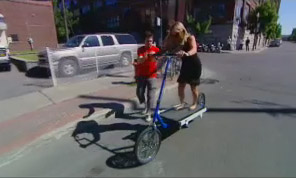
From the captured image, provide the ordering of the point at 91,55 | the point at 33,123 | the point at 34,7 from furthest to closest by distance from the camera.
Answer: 1. the point at 34,7
2. the point at 91,55
3. the point at 33,123

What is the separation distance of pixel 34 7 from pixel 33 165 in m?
26.0

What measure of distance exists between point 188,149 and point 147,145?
0.79 metres

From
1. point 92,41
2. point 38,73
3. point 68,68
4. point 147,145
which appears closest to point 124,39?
→ point 92,41

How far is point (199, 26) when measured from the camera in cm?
2878

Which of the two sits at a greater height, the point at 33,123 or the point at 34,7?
the point at 34,7

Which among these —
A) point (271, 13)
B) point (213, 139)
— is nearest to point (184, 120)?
point (213, 139)

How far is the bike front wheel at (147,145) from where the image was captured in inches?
123

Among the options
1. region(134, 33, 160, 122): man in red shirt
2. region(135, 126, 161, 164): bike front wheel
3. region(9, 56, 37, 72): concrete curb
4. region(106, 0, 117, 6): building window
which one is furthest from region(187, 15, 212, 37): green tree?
region(135, 126, 161, 164): bike front wheel

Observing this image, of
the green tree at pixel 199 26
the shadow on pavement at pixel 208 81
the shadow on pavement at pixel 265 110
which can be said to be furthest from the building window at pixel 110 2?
the shadow on pavement at pixel 265 110

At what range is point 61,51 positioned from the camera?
29.0ft

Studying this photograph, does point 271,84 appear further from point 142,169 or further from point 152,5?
point 152,5

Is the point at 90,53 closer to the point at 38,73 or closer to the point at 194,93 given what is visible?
the point at 38,73

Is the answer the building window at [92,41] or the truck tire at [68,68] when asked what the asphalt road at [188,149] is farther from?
the building window at [92,41]

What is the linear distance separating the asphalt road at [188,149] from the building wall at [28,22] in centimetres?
2384
